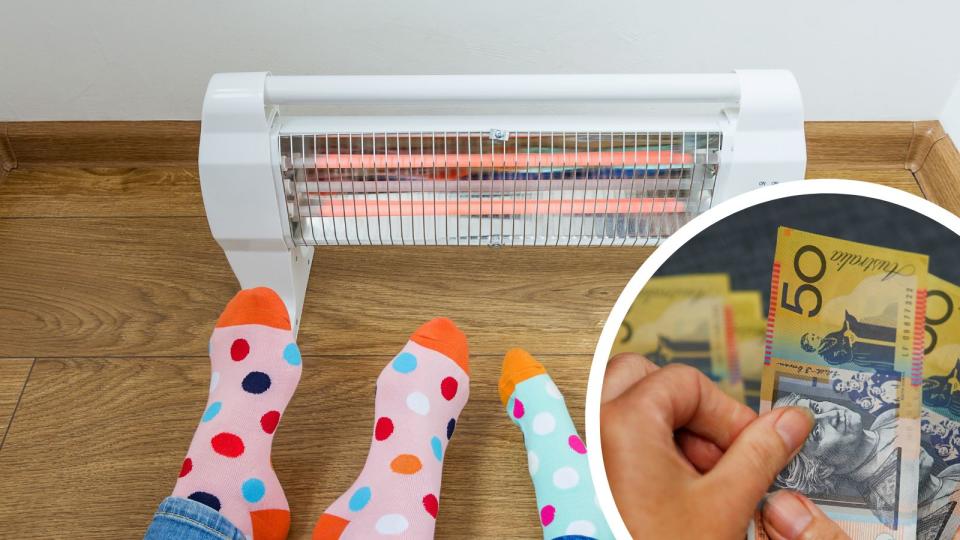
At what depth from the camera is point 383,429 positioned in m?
0.79

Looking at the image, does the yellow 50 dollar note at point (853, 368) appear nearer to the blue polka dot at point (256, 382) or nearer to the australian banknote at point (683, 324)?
the australian banknote at point (683, 324)

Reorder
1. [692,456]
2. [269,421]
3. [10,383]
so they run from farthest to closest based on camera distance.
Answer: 1. [10,383]
2. [269,421]
3. [692,456]

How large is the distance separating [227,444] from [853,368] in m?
0.59

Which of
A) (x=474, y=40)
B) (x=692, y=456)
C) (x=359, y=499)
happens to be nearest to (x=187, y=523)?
(x=359, y=499)

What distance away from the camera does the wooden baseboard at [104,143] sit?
3.54 feet

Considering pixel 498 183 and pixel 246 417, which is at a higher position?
pixel 498 183

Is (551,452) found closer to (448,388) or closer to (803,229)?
(448,388)

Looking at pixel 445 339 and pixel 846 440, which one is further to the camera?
pixel 445 339

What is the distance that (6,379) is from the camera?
35.1 inches

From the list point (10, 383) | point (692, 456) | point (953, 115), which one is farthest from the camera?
point (953, 115)

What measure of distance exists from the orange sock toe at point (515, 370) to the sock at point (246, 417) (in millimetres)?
216

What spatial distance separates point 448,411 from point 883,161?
726 mm

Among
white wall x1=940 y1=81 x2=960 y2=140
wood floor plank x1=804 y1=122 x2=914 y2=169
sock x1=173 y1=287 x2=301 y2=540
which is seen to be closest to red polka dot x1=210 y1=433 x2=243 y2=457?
sock x1=173 y1=287 x2=301 y2=540

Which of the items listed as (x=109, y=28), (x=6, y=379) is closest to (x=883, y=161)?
(x=109, y=28)
